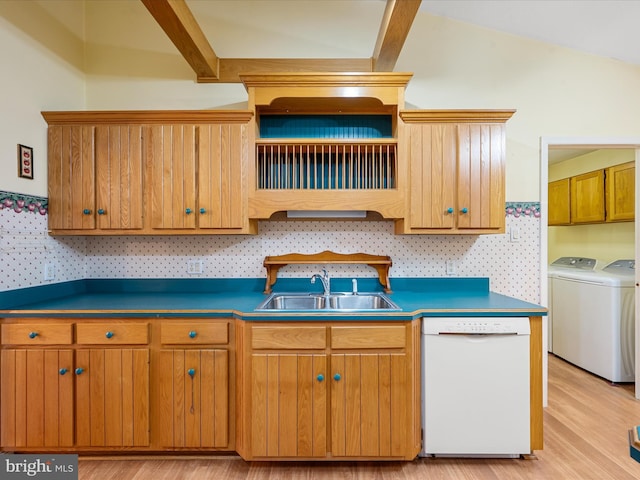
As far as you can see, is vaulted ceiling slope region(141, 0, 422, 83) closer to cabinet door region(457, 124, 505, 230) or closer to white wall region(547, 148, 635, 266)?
cabinet door region(457, 124, 505, 230)

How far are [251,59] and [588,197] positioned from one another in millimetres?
3714

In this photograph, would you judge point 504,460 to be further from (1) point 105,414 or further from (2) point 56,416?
(2) point 56,416

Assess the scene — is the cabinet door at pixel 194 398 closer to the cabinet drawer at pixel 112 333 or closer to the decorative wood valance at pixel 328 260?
the cabinet drawer at pixel 112 333

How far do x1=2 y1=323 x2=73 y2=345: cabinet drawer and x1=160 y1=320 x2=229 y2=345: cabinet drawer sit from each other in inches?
20.0

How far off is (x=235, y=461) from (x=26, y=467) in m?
1.05

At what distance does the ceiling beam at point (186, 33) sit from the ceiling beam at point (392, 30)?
43.7 inches

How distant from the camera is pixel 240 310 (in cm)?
185

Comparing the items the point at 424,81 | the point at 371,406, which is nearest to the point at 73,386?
the point at 371,406

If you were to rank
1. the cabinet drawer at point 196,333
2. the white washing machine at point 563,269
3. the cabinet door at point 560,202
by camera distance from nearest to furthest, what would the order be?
the cabinet drawer at point 196,333 < the white washing machine at point 563,269 < the cabinet door at point 560,202

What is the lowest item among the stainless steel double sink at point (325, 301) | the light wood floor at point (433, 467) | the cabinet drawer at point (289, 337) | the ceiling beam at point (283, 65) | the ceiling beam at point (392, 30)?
the light wood floor at point (433, 467)

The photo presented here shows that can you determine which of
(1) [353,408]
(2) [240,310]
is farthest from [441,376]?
(2) [240,310]

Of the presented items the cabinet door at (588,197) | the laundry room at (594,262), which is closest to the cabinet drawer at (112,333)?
the laundry room at (594,262)

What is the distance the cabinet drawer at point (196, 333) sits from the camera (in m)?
1.86

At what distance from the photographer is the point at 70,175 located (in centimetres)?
214
